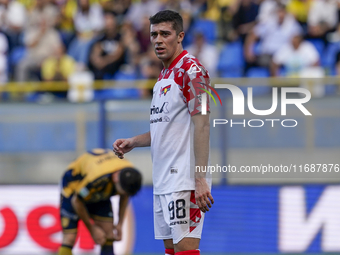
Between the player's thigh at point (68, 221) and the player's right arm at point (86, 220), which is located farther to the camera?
the player's thigh at point (68, 221)

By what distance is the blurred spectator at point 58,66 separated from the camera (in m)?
11.1

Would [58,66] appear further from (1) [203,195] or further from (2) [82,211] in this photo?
(1) [203,195]

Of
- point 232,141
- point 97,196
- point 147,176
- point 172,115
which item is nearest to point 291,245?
point 232,141

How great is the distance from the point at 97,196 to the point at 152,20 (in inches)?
111

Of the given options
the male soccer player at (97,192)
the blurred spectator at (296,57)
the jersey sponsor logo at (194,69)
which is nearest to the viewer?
the jersey sponsor logo at (194,69)

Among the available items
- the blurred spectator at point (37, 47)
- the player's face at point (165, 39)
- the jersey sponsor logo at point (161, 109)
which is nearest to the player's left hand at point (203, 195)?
the jersey sponsor logo at point (161, 109)

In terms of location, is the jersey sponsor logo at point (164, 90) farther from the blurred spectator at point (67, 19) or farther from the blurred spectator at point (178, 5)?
the blurred spectator at point (67, 19)

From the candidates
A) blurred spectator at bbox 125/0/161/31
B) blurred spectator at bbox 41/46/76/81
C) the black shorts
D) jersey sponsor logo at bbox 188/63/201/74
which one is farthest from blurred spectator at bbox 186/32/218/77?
jersey sponsor logo at bbox 188/63/201/74

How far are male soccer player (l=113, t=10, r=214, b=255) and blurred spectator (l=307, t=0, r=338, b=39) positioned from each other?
707 cm

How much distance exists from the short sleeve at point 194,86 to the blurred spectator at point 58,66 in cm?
745

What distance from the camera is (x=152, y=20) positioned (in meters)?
4.15

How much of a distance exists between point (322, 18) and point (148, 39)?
3.57 metres

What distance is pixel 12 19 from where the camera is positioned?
12570mm

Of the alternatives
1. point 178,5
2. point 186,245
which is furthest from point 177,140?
point 178,5
